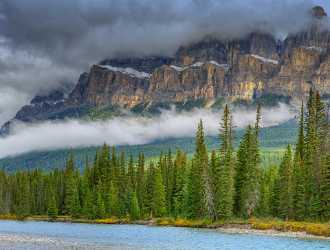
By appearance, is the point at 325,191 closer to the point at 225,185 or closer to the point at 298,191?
the point at 298,191

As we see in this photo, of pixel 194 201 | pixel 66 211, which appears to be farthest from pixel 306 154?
pixel 66 211

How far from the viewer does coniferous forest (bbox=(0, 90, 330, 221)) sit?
345 feet

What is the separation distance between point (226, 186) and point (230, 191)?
1.16 metres

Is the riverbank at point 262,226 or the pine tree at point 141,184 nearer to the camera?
the riverbank at point 262,226

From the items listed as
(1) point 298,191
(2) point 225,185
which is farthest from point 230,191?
(1) point 298,191

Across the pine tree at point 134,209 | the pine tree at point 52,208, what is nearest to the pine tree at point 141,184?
the pine tree at point 134,209

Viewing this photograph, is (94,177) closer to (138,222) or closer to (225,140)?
(138,222)

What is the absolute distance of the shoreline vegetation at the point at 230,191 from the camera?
4013 inches

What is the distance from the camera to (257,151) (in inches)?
4461

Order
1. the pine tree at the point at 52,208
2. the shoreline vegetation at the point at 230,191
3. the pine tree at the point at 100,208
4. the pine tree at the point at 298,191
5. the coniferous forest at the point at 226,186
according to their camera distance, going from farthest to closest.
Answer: the pine tree at the point at 52,208, the pine tree at the point at 100,208, the coniferous forest at the point at 226,186, the pine tree at the point at 298,191, the shoreline vegetation at the point at 230,191

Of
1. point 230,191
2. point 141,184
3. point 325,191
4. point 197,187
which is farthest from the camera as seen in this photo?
point 141,184

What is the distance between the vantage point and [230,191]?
10938cm

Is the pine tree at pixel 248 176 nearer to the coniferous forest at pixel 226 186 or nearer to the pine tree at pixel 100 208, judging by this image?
the coniferous forest at pixel 226 186

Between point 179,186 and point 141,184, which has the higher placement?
point 141,184
